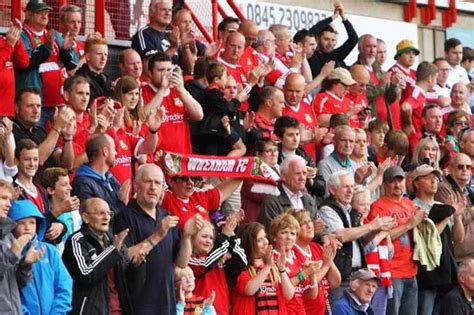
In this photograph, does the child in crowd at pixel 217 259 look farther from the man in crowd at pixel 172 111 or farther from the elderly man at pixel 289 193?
the man in crowd at pixel 172 111

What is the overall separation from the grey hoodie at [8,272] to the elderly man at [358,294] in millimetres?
4149

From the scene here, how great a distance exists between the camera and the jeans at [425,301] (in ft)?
54.7

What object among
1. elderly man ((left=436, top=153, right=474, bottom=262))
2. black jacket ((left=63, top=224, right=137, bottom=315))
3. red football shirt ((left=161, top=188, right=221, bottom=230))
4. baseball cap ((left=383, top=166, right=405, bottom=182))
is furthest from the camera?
elderly man ((left=436, top=153, right=474, bottom=262))

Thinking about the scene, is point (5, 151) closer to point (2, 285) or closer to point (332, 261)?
point (2, 285)

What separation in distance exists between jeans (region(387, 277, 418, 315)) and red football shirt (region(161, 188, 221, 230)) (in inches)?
109

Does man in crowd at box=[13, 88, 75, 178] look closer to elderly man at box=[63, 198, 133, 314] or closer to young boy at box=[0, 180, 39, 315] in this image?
elderly man at box=[63, 198, 133, 314]

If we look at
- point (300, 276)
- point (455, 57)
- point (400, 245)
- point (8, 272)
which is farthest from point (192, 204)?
point (455, 57)

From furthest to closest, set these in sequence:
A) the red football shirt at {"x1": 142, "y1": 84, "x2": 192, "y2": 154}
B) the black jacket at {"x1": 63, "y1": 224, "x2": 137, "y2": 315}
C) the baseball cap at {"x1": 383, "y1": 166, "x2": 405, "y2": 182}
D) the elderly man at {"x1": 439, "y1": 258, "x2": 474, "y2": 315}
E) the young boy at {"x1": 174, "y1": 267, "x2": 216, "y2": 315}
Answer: the baseball cap at {"x1": 383, "y1": 166, "x2": 405, "y2": 182} < the elderly man at {"x1": 439, "y1": 258, "x2": 474, "y2": 315} < the red football shirt at {"x1": 142, "y1": 84, "x2": 192, "y2": 154} < the young boy at {"x1": 174, "y1": 267, "x2": 216, "y2": 315} < the black jacket at {"x1": 63, "y1": 224, "x2": 137, "y2": 315}

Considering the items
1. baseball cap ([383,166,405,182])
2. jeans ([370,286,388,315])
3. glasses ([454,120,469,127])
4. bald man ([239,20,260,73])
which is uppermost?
bald man ([239,20,260,73])

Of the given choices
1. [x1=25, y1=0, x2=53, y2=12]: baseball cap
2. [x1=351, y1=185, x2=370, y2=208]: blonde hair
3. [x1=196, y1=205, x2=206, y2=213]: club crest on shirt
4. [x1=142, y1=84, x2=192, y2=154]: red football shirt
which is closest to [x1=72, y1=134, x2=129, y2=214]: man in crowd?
[x1=196, y1=205, x2=206, y2=213]: club crest on shirt

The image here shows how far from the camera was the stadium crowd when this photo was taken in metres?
12.7

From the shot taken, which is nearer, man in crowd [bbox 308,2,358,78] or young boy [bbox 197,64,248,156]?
young boy [bbox 197,64,248,156]

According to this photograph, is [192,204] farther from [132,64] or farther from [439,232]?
[439,232]

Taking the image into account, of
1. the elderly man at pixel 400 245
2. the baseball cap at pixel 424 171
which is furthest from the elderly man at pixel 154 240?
the baseball cap at pixel 424 171
